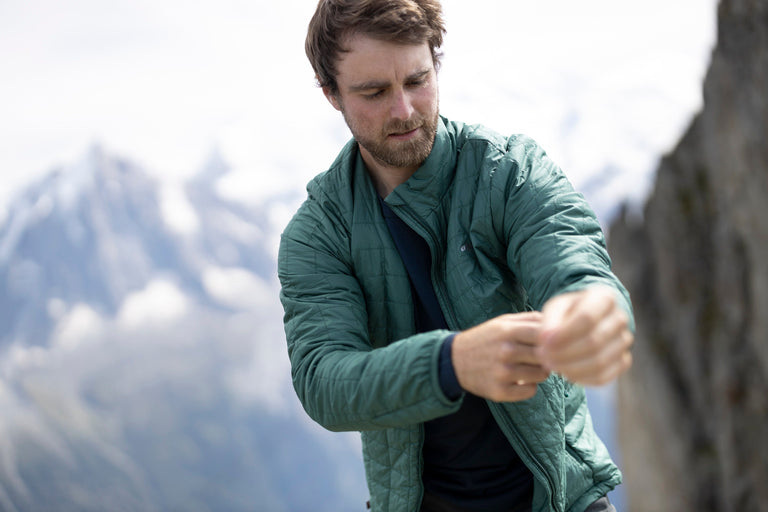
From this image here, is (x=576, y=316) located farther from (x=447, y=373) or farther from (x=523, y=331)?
(x=447, y=373)

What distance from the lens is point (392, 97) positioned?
2.04 metres

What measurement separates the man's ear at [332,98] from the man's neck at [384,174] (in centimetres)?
18

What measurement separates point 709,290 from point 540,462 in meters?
24.1

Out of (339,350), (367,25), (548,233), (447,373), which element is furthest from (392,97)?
(447,373)

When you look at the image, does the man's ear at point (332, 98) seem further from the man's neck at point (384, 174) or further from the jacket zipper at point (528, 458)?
the jacket zipper at point (528, 458)

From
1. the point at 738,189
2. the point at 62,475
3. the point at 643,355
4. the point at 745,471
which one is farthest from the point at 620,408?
the point at 62,475

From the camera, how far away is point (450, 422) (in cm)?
213

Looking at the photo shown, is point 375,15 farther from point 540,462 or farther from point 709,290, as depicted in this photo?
point 709,290

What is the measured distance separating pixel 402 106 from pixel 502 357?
0.84m

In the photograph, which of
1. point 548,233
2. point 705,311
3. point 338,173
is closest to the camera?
point 548,233

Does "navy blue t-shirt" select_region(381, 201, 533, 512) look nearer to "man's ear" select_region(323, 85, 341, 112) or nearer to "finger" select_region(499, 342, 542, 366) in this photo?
"man's ear" select_region(323, 85, 341, 112)

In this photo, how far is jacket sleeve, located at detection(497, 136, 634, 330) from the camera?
1.71 m

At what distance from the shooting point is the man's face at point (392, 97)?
6.62ft

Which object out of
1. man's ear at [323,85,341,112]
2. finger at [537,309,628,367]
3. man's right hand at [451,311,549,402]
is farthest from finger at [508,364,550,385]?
man's ear at [323,85,341,112]
